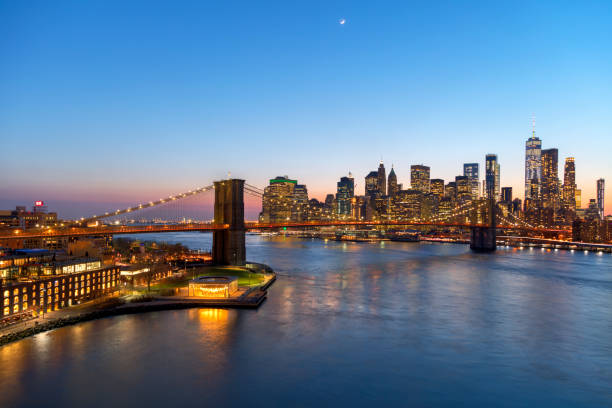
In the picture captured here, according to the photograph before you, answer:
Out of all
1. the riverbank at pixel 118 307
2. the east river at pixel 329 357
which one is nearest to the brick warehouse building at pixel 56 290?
Result: the riverbank at pixel 118 307

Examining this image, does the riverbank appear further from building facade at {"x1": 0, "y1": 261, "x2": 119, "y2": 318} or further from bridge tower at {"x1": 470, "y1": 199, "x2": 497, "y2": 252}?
bridge tower at {"x1": 470, "y1": 199, "x2": 497, "y2": 252}

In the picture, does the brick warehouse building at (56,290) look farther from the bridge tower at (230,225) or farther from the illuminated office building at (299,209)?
the illuminated office building at (299,209)

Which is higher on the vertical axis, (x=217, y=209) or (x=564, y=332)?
(x=217, y=209)

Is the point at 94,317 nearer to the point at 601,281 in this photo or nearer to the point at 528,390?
the point at 528,390

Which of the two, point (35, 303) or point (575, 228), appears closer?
point (35, 303)

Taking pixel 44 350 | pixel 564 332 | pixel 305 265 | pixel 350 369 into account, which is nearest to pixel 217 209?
pixel 305 265

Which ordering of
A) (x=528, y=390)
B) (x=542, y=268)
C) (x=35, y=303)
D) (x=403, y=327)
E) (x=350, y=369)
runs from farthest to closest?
(x=542, y=268), (x=403, y=327), (x=35, y=303), (x=350, y=369), (x=528, y=390)
